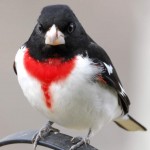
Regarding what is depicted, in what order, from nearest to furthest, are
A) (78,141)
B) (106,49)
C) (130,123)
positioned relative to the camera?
1. (78,141)
2. (130,123)
3. (106,49)

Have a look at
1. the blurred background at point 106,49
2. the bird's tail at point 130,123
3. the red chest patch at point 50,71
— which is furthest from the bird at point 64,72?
the blurred background at point 106,49

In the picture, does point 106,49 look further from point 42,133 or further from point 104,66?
point 42,133

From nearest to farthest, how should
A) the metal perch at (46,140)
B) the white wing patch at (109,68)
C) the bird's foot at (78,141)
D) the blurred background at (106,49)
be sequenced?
the metal perch at (46,140), the bird's foot at (78,141), the white wing patch at (109,68), the blurred background at (106,49)

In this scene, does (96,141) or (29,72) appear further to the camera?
(96,141)

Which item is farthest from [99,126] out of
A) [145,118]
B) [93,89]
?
[145,118]

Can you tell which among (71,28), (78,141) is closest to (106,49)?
(78,141)

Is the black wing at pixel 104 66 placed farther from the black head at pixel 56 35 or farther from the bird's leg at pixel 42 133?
the bird's leg at pixel 42 133

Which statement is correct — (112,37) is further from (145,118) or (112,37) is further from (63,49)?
(63,49)
